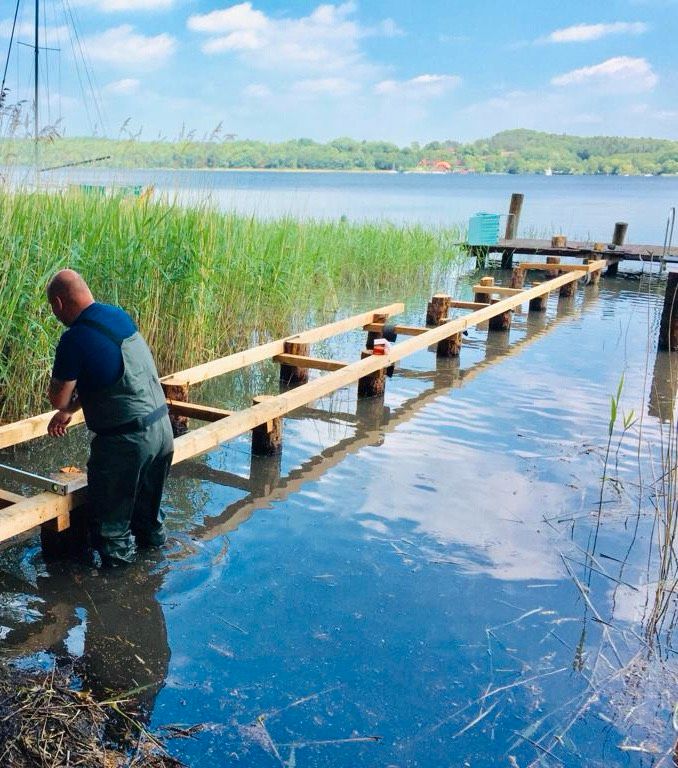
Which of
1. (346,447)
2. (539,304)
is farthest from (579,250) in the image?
(346,447)

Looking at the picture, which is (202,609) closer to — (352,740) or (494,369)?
(352,740)

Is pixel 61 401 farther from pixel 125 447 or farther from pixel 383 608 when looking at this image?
pixel 383 608

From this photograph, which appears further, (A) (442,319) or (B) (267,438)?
(A) (442,319)

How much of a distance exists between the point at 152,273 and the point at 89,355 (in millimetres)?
3333

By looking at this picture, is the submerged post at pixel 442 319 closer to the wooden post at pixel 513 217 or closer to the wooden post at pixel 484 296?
the wooden post at pixel 484 296

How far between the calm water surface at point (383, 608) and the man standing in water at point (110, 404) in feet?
1.19

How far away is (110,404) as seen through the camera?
3781 mm

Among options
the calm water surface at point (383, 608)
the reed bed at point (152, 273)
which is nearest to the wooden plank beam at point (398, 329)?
the reed bed at point (152, 273)

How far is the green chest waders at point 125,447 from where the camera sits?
3.79 meters

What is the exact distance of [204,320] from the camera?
24.3ft

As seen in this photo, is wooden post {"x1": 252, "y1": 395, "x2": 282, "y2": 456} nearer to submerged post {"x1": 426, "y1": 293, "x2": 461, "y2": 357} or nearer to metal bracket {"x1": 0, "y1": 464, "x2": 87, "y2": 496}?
metal bracket {"x1": 0, "y1": 464, "x2": 87, "y2": 496}

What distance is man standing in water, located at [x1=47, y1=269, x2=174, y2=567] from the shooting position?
12.1ft

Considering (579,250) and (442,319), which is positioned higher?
(579,250)

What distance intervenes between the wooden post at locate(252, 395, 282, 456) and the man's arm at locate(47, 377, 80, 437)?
2.08 meters
